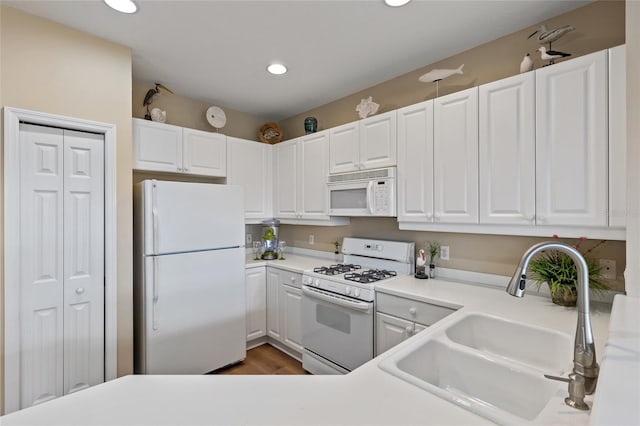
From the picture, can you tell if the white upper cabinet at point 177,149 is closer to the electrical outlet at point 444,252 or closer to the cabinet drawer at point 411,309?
the cabinet drawer at point 411,309

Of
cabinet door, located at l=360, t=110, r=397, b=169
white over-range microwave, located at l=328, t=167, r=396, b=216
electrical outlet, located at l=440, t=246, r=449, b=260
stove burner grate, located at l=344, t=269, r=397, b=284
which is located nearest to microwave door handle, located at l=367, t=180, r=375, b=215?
white over-range microwave, located at l=328, t=167, r=396, b=216

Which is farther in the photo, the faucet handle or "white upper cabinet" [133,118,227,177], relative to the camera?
"white upper cabinet" [133,118,227,177]

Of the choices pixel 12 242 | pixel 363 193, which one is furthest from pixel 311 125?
pixel 12 242

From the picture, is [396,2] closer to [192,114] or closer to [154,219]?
[154,219]

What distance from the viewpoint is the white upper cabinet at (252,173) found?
327 centimetres

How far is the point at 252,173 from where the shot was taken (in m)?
3.42

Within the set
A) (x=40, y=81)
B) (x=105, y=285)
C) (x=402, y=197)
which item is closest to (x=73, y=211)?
(x=105, y=285)

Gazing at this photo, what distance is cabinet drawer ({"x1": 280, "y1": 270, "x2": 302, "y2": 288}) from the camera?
281 cm

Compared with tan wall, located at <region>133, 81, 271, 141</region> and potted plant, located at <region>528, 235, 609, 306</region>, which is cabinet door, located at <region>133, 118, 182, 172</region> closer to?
tan wall, located at <region>133, 81, 271, 141</region>

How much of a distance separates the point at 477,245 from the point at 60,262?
2928 mm

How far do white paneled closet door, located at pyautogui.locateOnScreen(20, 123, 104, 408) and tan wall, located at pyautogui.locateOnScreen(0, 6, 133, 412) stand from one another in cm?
12

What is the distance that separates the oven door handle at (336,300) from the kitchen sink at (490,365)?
29.0 inches

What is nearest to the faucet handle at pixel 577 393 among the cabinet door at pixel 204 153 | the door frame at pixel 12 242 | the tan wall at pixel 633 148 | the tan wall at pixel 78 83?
the tan wall at pixel 633 148

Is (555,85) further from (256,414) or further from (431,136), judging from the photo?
(256,414)
